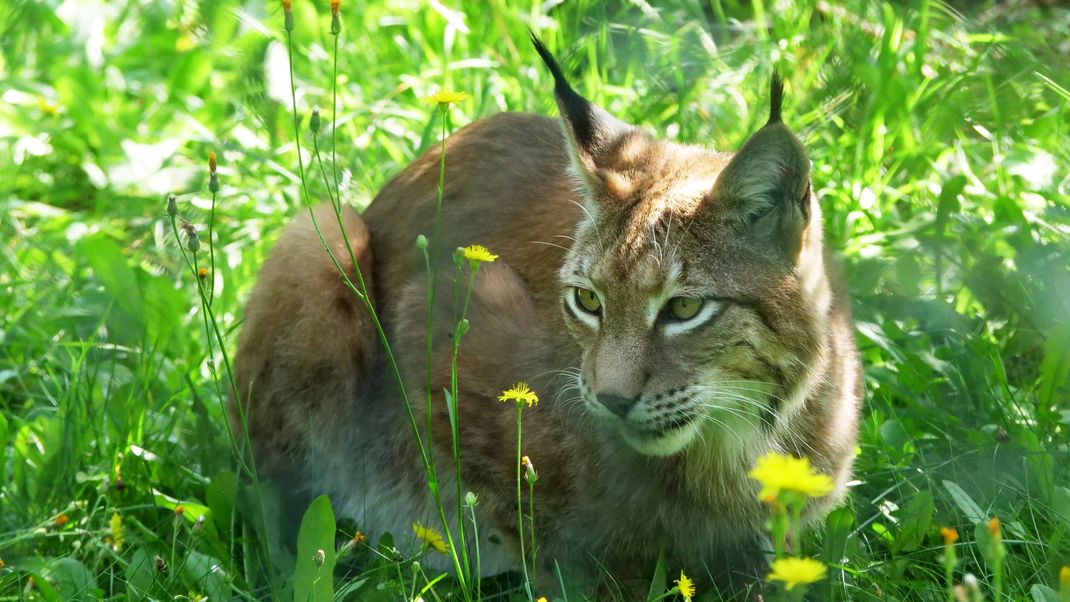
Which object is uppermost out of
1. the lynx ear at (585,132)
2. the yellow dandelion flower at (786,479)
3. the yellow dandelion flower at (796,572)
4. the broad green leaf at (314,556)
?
the lynx ear at (585,132)

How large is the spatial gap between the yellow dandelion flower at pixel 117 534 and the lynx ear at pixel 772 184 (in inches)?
83.7

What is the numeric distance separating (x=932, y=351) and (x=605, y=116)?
5.38 ft

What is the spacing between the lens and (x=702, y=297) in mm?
3197

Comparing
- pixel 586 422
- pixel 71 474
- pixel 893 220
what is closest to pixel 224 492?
pixel 71 474

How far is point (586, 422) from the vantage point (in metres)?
3.61

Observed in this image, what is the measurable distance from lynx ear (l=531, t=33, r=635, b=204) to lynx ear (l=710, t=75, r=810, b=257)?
42cm

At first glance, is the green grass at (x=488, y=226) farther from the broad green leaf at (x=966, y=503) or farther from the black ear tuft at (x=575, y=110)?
the black ear tuft at (x=575, y=110)

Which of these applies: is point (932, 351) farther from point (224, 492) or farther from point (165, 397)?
point (165, 397)

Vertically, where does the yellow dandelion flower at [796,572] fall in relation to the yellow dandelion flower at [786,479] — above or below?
below

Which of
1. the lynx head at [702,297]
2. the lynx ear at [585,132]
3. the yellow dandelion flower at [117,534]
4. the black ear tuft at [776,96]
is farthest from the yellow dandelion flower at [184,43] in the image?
the black ear tuft at [776,96]

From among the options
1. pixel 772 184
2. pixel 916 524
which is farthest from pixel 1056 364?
pixel 772 184

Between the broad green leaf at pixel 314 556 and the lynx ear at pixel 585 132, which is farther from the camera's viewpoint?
the lynx ear at pixel 585 132

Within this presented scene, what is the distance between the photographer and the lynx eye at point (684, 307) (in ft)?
10.5

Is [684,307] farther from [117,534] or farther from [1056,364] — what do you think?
[117,534]
